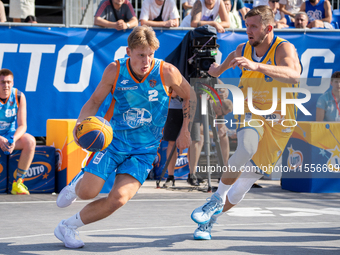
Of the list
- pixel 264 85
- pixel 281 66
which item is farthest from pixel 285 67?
pixel 264 85

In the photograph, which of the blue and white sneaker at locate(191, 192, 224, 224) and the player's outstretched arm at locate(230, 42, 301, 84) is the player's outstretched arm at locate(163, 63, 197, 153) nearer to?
the player's outstretched arm at locate(230, 42, 301, 84)

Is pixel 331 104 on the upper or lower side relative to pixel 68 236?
upper

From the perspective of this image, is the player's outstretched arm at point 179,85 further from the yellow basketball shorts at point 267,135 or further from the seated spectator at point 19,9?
the seated spectator at point 19,9

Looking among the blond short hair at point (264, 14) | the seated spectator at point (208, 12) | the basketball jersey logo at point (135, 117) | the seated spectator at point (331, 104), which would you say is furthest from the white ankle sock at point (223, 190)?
the seated spectator at point (208, 12)

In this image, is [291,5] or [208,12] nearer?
[208,12]

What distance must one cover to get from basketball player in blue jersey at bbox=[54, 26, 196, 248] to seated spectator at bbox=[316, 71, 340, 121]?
482 cm

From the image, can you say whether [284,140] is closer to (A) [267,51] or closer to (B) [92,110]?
(A) [267,51]

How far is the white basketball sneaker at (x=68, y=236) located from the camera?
4227 millimetres

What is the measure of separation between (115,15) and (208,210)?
5.45 m

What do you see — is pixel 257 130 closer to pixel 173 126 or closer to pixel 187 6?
pixel 173 126

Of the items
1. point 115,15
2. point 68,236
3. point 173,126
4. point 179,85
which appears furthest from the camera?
point 115,15

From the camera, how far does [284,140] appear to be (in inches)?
190

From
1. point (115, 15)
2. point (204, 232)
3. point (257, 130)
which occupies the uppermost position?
point (115, 15)

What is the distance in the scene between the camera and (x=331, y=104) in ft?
27.8
